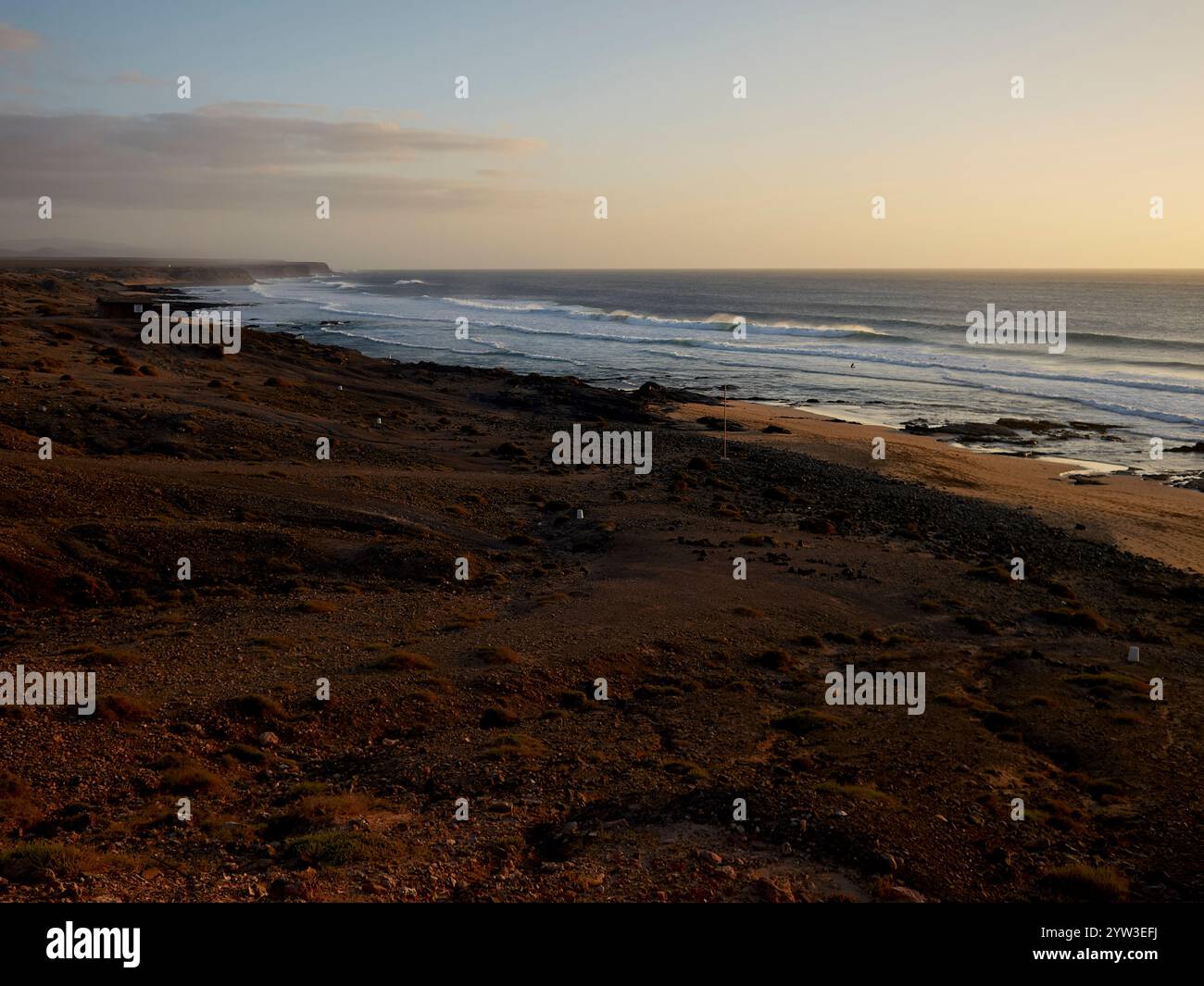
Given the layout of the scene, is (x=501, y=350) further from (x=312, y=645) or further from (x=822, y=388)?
(x=312, y=645)

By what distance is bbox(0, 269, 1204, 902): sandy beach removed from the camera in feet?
34.6

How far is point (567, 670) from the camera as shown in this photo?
56.7 ft

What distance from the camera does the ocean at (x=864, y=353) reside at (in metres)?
55.3

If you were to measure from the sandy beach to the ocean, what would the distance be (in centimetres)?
1928

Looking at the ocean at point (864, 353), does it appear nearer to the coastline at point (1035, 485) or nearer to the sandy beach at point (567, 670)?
the coastline at point (1035, 485)

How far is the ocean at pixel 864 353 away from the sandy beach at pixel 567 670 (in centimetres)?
1928

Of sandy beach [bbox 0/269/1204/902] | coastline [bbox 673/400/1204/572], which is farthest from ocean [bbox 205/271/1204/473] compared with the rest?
sandy beach [bbox 0/269/1204/902]

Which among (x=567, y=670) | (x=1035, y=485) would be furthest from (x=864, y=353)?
(x=567, y=670)

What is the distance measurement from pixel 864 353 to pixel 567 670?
252 ft

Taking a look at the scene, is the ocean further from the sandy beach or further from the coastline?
the sandy beach

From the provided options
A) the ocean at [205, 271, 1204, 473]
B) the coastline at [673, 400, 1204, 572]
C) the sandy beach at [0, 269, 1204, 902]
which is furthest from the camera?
the ocean at [205, 271, 1204, 473]

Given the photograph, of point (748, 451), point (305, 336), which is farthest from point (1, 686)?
point (305, 336)

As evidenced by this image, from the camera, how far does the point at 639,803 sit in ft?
39.4

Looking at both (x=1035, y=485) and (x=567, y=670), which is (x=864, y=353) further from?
(x=567, y=670)
